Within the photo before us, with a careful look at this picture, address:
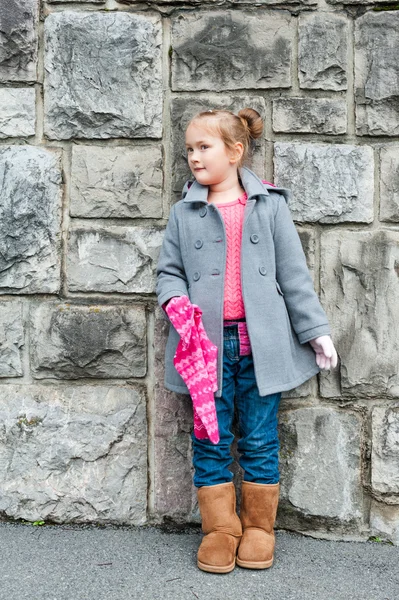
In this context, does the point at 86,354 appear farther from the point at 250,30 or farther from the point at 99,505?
the point at 250,30

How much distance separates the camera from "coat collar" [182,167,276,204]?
2.46 metres

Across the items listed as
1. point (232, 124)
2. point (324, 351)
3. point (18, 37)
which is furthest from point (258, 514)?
point (18, 37)

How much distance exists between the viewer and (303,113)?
2.63 meters

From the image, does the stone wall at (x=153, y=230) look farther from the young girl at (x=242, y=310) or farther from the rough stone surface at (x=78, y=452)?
the young girl at (x=242, y=310)

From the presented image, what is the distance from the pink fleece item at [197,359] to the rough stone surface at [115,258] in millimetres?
348

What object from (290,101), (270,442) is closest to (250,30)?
(290,101)

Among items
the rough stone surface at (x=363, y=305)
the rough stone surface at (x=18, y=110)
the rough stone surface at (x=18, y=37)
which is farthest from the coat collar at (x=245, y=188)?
the rough stone surface at (x=18, y=37)

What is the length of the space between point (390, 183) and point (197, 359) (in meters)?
1.07

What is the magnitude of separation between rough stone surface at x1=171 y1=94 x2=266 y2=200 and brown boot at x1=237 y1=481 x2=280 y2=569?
1240 mm

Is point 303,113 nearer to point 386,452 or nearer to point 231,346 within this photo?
point 231,346

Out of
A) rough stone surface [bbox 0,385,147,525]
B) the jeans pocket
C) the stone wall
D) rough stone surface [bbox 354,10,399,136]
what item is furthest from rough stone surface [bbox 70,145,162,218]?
rough stone surface [bbox 354,10,399,136]

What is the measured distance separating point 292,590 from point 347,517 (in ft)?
1.69

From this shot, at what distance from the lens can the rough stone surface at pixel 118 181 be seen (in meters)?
2.67

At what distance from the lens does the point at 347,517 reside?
264cm
